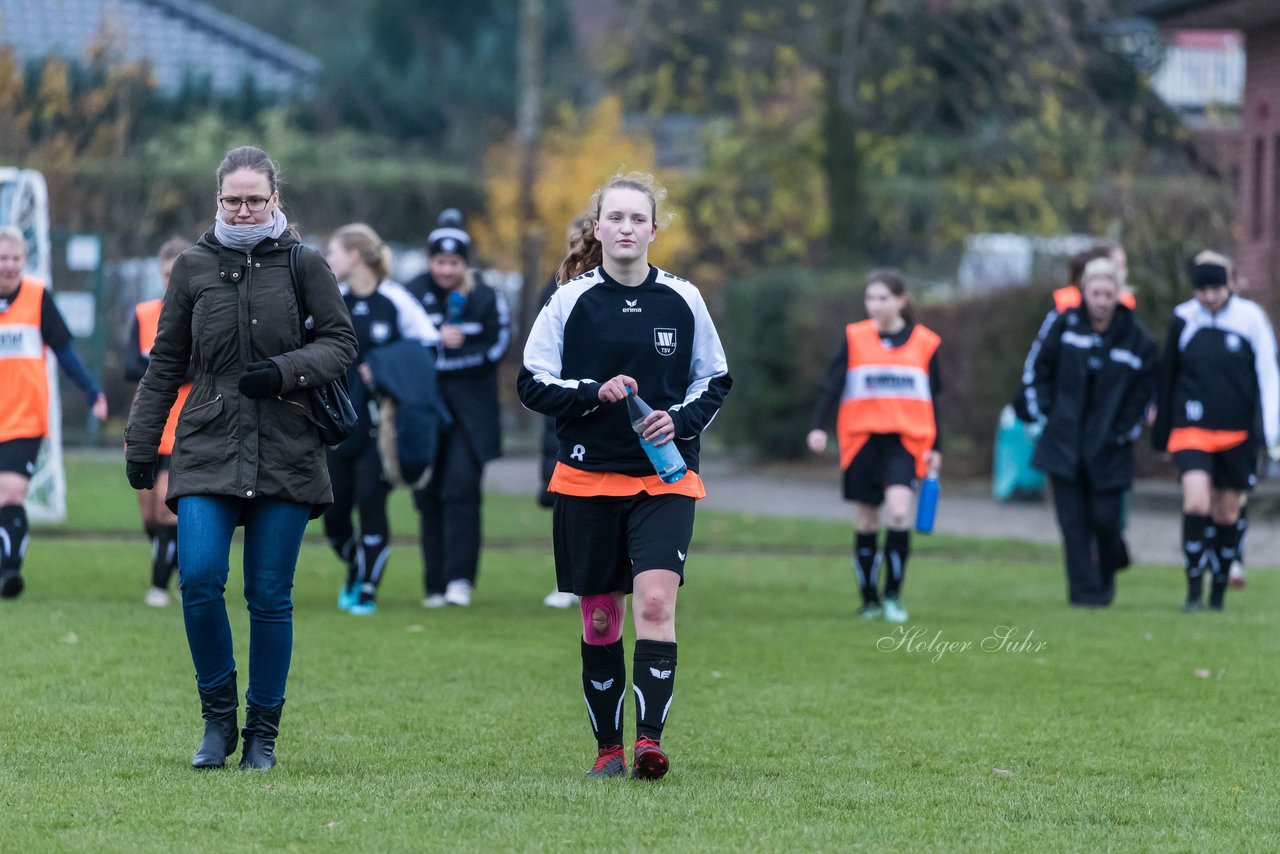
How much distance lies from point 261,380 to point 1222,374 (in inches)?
286

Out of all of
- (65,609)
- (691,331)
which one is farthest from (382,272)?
(691,331)

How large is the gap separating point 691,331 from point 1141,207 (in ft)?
63.2

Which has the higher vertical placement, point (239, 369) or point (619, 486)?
point (239, 369)

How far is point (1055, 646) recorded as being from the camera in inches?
404

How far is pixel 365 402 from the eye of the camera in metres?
11.3

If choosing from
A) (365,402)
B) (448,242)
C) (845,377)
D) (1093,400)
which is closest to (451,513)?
(365,402)

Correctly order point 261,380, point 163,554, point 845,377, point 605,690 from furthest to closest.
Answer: point 845,377, point 163,554, point 605,690, point 261,380

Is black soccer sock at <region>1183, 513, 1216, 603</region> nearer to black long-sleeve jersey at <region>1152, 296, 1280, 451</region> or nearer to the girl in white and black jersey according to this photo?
black long-sleeve jersey at <region>1152, 296, 1280, 451</region>

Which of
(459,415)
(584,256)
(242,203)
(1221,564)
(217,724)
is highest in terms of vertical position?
(242,203)

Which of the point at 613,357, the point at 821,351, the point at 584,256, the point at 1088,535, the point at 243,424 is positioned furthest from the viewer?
the point at 821,351

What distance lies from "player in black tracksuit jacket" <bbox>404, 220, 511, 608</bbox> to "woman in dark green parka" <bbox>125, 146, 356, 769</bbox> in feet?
17.2

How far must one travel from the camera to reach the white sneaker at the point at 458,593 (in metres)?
11.8

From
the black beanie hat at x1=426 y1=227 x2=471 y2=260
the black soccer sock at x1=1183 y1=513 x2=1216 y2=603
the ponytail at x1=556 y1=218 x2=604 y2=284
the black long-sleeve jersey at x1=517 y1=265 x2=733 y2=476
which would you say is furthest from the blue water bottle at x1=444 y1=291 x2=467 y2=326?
the black long-sleeve jersey at x1=517 y1=265 x2=733 y2=476

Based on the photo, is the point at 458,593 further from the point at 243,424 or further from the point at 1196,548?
the point at 243,424
